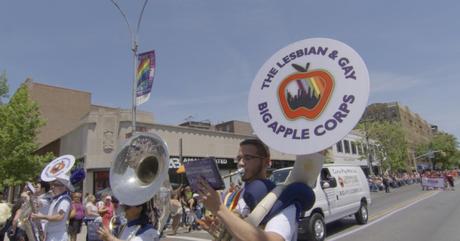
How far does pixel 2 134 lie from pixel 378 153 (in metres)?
41.3

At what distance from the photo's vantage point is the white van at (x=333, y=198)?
8864 millimetres

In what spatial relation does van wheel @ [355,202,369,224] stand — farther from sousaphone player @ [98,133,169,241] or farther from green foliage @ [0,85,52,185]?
green foliage @ [0,85,52,185]

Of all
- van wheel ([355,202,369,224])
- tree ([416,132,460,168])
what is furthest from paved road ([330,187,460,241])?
tree ([416,132,460,168])

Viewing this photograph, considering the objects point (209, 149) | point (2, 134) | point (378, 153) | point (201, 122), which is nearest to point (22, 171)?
point (2, 134)

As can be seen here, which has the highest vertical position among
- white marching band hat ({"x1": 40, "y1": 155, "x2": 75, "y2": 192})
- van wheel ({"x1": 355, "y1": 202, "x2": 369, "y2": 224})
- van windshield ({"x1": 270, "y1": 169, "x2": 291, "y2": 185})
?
white marching band hat ({"x1": 40, "y1": 155, "x2": 75, "y2": 192})

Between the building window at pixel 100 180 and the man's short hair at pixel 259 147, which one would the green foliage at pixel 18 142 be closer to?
the building window at pixel 100 180

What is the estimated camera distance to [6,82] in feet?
88.1

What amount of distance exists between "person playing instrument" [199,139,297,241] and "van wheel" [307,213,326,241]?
673 centimetres

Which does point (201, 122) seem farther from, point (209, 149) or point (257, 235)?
point (257, 235)

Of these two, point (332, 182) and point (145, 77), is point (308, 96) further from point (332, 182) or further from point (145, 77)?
point (145, 77)

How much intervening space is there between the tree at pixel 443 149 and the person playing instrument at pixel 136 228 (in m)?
90.1

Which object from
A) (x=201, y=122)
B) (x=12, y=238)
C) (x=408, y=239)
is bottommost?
(x=408, y=239)

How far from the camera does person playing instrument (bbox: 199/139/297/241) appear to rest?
A: 1.91m

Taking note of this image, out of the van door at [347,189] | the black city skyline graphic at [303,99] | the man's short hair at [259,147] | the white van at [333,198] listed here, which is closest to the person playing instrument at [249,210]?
the man's short hair at [259,147]
